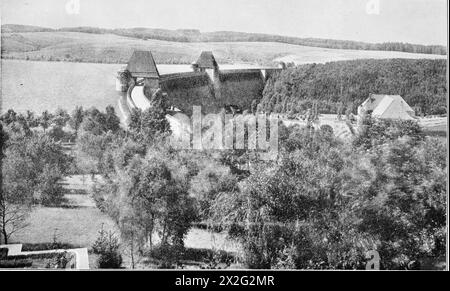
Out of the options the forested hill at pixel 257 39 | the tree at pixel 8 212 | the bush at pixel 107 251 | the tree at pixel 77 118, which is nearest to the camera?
the bush at pixel 107 251

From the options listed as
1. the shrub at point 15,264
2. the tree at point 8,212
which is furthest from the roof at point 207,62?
the shrub at point 15,264

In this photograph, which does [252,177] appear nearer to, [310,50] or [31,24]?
[310,50]

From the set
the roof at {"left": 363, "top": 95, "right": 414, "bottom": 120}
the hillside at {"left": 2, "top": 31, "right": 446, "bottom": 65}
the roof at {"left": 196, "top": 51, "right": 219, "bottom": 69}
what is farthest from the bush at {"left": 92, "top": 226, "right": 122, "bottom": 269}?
the roof at {"left": 363, "top": 95, "right": 414, "bottom": 120}

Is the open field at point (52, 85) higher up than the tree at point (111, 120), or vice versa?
the open field at point (52, 85)

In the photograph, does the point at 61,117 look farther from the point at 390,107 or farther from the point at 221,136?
the point at 390,107

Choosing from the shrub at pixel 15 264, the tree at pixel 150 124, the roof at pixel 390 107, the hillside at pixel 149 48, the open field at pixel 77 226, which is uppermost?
the hillside at pixel 149 48

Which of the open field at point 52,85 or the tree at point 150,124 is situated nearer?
the open field at point 52,85

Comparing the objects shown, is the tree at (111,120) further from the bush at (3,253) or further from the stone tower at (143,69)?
the bush at (3,253)

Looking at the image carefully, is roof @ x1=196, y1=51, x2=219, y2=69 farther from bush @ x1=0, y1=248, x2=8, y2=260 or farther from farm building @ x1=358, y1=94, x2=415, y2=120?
bush @ x1=0, y1=248, x2=8, y2=260
